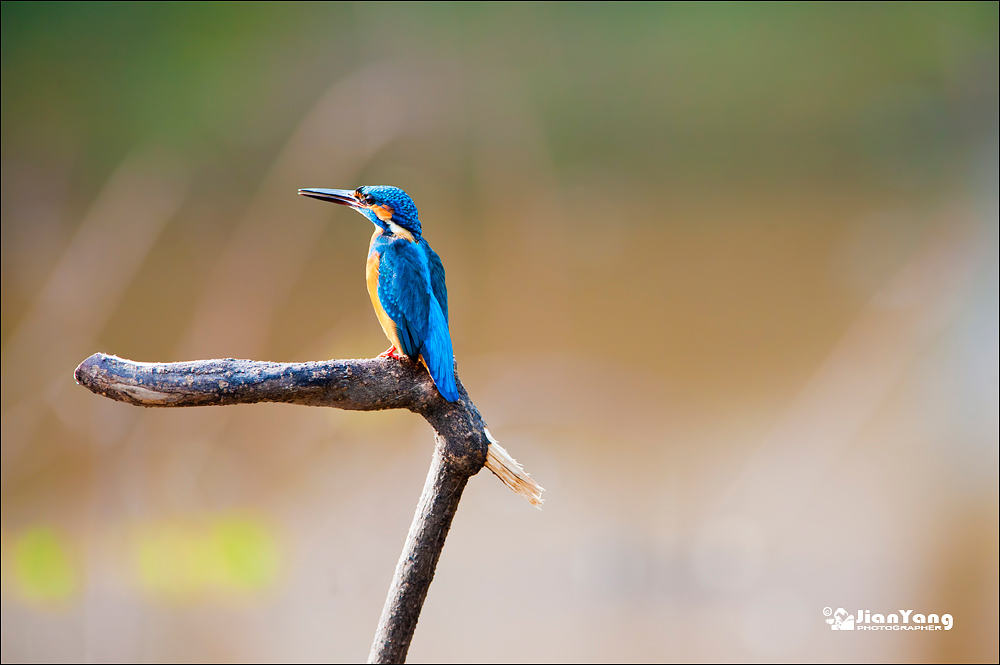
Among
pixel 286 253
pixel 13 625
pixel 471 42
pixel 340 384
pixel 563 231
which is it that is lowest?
pixel 13 625

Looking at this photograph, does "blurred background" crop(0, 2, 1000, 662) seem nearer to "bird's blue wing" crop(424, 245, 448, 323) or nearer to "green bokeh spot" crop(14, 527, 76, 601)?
"green bokeh spot" crop(14, 527, 76, 601)

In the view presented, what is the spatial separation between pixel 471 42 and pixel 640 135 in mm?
558

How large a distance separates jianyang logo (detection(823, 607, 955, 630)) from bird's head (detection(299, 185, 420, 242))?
5.70 ft

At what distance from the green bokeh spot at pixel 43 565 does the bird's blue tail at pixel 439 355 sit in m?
1.71

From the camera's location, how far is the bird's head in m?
0.89

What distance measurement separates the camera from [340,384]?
832 millimetres

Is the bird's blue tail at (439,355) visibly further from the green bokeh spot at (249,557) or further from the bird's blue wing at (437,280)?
the green bokeh spot at (249,557)

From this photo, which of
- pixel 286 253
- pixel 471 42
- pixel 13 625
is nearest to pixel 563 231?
pixel 471 42

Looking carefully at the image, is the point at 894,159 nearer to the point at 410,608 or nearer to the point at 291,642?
the point at 410,608

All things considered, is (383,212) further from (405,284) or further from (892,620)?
(892,620)

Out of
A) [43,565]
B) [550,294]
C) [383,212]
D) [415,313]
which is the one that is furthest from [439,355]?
Result: [43,565]

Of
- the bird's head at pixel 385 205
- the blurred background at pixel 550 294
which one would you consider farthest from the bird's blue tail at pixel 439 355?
the blurred background at pixel 550 294

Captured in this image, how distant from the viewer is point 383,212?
906mm

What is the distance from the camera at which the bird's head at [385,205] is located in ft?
2.93
